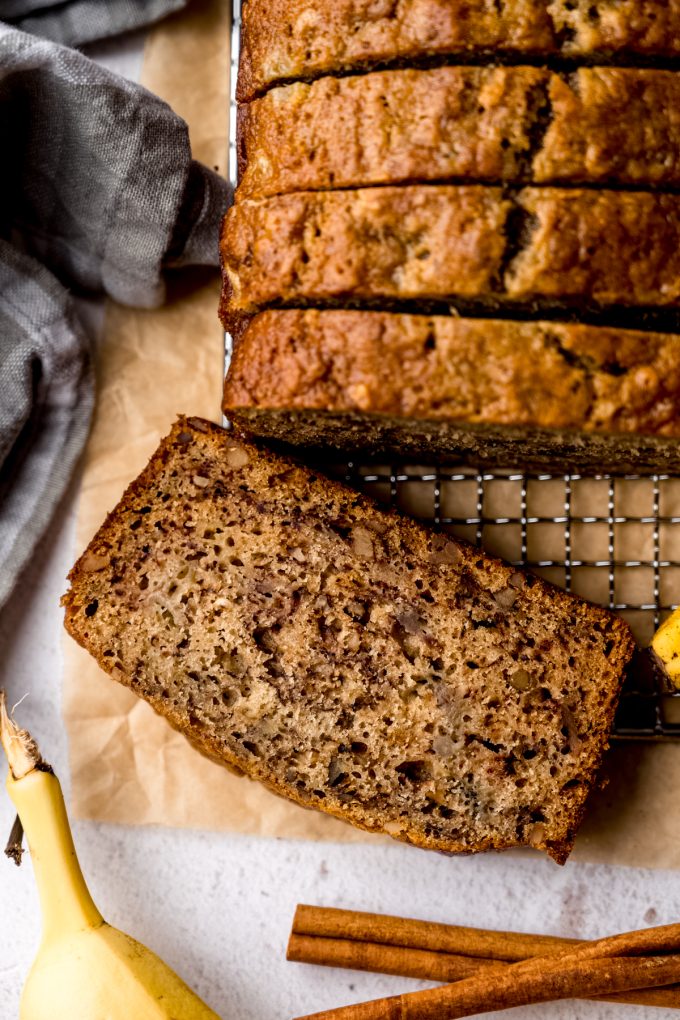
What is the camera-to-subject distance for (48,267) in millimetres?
2715

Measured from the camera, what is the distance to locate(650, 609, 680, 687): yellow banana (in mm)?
2227

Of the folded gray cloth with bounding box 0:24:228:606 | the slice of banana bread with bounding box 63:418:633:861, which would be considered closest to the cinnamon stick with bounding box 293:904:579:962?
the slice of banana bread with bounding box 63:418:633:861

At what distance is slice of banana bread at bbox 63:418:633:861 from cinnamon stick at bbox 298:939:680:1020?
28 cm

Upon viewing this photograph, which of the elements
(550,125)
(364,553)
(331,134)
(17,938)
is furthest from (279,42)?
(17,938)

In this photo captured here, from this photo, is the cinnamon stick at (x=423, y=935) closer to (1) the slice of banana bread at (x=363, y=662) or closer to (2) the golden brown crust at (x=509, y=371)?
(1) the slice of banana bread at (x=363, y=662)

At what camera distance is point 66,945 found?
2.34m

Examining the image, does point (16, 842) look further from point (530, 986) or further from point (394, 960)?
point (530, 986)

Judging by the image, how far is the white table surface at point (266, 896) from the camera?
2523 millimetres

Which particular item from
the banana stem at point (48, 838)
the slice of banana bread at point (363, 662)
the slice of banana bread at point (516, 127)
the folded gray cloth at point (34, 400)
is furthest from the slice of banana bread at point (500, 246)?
the banana stem at point (48, 838)

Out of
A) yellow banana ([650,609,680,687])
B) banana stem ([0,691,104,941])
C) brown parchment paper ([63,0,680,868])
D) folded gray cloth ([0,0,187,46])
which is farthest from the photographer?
folded gray cloth ([0,0,187,46])

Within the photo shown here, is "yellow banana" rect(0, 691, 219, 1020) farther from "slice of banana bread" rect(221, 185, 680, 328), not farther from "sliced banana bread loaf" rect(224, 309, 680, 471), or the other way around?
"slice of banana bread" rect(221, 185, 680, 328)

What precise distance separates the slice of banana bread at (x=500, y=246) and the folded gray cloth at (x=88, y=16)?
1.11 metres

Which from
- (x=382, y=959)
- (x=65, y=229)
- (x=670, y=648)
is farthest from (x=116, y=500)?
(x=670, y=648)

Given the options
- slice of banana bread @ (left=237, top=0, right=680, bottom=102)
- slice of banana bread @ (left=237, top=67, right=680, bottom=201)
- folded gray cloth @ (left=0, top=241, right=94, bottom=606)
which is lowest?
folded gray cloth @ (left=0, top=241, right=94, bottom=606)
